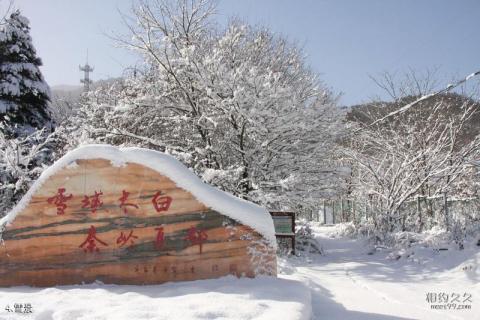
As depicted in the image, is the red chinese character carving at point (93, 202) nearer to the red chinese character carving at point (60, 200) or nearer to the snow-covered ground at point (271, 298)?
the red chinese character carving at point (60, 200)

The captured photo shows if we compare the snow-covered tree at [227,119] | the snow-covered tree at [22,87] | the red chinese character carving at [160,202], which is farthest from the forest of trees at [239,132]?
the red chinese character carving at [160,202]

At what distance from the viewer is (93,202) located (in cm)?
491

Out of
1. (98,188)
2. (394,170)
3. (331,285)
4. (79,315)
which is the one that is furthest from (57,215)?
(394,170)

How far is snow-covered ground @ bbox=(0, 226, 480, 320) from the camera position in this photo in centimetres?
350

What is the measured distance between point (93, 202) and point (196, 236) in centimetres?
136

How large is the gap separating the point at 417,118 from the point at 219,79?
31.8ft

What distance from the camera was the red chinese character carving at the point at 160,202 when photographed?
4.77 metres

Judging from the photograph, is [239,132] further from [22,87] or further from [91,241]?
[22,87]

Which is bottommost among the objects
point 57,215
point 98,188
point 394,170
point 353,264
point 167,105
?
point 353,264

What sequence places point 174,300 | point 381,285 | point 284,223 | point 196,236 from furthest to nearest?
point 284,223 < point 381,285 < point 196,236 < point 174,300

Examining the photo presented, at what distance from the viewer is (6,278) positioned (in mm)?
4949

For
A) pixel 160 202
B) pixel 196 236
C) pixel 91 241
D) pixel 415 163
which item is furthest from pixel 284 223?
pixel 415 163

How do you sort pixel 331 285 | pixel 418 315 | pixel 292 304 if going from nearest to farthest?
pixel 292 304 → pixel 418 315 → pixel 331 285

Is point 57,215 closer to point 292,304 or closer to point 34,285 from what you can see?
point 34,285
